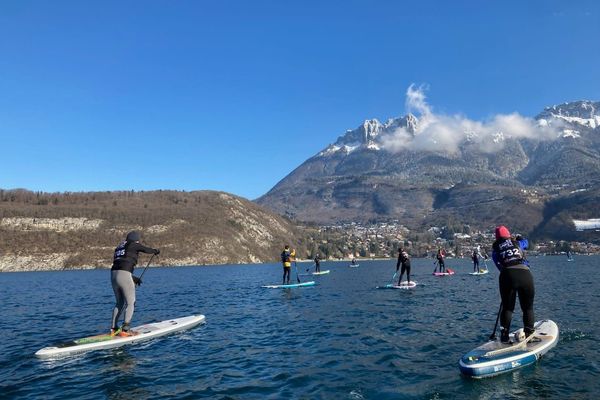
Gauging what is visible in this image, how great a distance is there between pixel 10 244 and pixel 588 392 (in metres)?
230

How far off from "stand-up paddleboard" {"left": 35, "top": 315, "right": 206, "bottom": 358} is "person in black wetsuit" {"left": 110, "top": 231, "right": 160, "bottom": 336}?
437 millimetres

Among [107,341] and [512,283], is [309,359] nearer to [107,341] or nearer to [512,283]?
[512,283]

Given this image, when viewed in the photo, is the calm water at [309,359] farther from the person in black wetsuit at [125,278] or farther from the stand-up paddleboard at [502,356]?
the person in black wetsuit at [125,278]

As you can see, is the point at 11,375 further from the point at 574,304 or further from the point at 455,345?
the point at 574,304

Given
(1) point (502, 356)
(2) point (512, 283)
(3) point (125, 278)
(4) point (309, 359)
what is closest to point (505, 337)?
(1) point (502, 356)

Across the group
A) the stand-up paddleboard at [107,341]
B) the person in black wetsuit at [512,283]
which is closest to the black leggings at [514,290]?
the person in black wetsuit at [512,283]

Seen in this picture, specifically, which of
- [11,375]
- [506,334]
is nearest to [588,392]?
[506,334]

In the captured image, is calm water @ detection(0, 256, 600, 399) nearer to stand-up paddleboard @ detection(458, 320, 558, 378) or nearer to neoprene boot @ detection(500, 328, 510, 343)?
stand-up paddleboard @ detection(458, 320, 558, 378)

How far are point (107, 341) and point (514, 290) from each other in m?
14.6

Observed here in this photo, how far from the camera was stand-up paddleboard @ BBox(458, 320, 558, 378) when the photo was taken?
11.5 metres

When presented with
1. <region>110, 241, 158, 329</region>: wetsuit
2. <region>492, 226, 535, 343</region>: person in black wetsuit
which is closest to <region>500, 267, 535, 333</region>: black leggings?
<region>492, 226, 535, 343</region>: person in black wetsuit

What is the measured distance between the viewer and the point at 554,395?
1010 cm

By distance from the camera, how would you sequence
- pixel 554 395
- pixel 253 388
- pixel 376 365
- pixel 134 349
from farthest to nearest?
1. pixel 134 349
2. pixel 376 365
3. pixel 253 388
4. pixel 554 395

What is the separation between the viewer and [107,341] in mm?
16844
